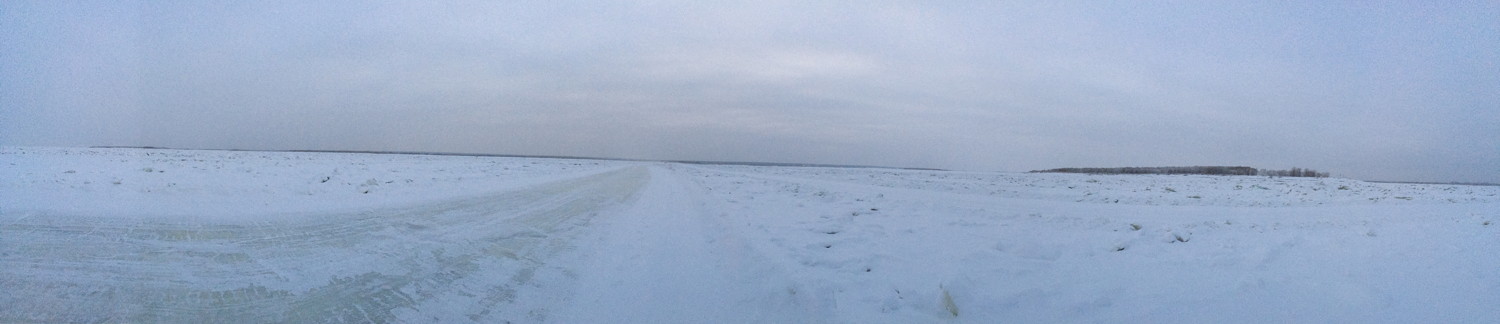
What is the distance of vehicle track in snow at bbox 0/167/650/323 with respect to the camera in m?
3.10

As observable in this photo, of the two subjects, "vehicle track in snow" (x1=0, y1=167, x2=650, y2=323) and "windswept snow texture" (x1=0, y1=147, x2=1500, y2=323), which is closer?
"vehicle track in snow" (x1=0, y1=167, x2=650, y2=323)

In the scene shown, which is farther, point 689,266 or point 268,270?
point 689,266

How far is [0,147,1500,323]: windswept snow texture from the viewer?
11.2 ft

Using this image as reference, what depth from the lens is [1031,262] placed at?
4.99 m

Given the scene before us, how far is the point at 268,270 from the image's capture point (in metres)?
3.90

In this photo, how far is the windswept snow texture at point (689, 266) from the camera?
342cm

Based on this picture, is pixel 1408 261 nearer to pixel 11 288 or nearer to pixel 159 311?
pixel 159 311

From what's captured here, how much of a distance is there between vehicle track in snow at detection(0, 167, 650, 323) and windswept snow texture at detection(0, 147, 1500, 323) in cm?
2

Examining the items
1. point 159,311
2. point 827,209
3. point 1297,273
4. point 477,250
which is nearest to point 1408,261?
point 1297,273

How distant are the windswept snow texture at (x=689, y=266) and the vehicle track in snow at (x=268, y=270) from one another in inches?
0.8

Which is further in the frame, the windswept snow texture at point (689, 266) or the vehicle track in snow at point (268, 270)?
the windswept snow texture at point (689, 266)

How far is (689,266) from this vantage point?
15.8ft

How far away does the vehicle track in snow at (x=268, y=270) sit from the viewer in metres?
3.10

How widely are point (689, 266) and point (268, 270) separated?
291 cm
